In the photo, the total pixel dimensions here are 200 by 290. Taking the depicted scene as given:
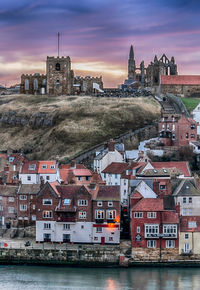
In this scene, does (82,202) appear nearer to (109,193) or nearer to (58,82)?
(109,193)

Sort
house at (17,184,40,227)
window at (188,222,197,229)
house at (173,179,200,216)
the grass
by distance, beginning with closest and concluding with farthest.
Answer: window at (188,222,197,229) → house at (173,179,200,216) → house at (17,184,40,227) → the grass

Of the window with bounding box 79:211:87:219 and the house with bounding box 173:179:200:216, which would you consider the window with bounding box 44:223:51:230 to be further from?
the house with bounding box 173:179:200:216

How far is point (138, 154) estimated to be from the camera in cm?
9862

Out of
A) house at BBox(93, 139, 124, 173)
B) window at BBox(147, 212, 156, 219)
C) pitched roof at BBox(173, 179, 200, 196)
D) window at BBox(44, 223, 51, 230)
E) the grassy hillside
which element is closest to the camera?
window at BBox(147, 212, 156, 219)

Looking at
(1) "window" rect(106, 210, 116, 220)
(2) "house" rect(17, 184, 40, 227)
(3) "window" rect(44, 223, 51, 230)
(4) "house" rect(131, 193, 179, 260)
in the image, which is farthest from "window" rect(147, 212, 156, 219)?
(2) "house" rect(17, 184, 40, 227)

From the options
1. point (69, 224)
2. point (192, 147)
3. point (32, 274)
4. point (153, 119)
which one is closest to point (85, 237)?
point (69, 224)

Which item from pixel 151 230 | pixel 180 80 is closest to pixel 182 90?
pixel 180 80

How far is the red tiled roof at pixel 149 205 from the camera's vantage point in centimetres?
7069

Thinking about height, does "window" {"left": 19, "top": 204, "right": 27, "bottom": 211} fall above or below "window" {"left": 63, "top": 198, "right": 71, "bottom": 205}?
below

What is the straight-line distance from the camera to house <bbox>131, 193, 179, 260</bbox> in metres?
70.0

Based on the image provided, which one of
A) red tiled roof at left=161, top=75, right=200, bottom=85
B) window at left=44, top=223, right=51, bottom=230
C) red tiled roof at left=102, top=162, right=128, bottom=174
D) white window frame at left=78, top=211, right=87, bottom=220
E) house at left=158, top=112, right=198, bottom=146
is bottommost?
window at left=44, top=223, right=51, bottom=230

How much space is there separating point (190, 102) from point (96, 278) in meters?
77.4

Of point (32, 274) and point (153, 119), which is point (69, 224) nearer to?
point (32, 274)

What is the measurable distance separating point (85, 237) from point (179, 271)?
34.9 feet
